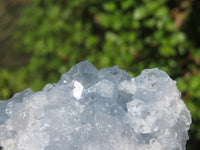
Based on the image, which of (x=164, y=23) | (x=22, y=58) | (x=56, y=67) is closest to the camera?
(x=164, y=23)

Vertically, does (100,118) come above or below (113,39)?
below

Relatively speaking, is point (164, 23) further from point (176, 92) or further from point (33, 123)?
point (33, 123)

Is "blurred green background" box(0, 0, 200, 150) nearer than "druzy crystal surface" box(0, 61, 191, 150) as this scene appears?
No

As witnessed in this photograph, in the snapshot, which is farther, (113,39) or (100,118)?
(113,39)

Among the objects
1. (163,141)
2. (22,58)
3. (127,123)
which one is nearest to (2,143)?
(127,123)

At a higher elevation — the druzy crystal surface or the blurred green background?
the blurred green background
